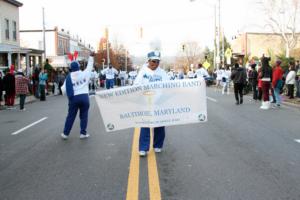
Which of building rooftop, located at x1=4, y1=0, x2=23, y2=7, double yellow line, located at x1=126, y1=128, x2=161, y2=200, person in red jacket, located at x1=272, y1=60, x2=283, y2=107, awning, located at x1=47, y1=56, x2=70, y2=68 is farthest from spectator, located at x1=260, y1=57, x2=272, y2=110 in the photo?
awning, located at x1=47, y1=56, x2=70, y2=68

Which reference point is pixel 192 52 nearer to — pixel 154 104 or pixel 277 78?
pixel 277 78

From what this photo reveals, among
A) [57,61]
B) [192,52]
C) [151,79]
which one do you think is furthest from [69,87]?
[192,52]

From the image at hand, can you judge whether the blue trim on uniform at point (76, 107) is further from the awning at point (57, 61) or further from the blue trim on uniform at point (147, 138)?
the awning at point (57, 61)

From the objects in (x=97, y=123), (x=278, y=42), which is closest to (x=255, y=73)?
(x=97, y=123)

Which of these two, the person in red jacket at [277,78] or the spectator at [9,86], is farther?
the spectator at [9,86]

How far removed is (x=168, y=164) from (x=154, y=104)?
1254 millimetres

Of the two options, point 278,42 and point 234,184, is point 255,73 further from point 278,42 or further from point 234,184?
point 278,42

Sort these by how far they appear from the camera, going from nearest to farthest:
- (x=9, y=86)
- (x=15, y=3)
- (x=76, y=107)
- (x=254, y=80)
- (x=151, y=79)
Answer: (x=151, y=79)
(x=76, y=107)
(x=9, y=86)
(x=254, y=80)
(x=15, y=3)

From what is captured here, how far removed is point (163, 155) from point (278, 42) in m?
68.8

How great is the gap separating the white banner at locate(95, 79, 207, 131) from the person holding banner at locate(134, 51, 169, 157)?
109 millimetres

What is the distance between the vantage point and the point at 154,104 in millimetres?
7930

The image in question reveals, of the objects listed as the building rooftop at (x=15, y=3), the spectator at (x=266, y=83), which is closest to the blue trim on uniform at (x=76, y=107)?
the spectator at (x=266, y=83)

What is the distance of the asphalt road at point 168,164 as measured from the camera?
568 centimetres

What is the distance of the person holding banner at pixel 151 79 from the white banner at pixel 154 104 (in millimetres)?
109
